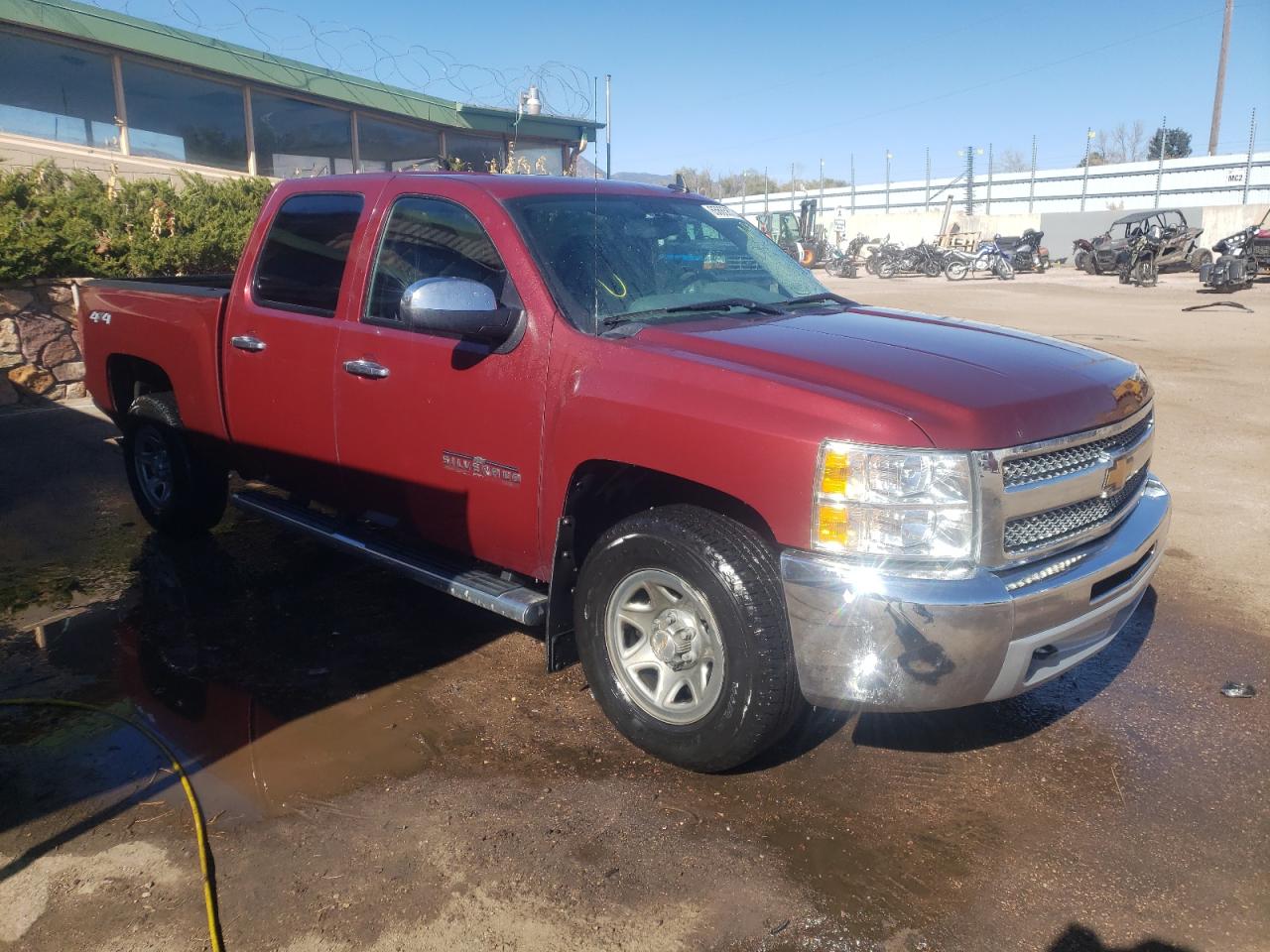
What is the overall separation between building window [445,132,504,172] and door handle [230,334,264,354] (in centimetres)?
1545

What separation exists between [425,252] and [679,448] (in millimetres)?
1671

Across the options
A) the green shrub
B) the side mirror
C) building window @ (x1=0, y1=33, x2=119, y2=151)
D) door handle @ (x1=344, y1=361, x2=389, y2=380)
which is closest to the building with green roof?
building window @ (x1=0, y1=33, x2=119, y2=151)

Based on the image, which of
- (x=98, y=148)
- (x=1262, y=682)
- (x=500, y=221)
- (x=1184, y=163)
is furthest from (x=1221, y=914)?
(x=1184, y=163)

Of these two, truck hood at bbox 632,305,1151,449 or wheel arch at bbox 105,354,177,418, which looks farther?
wheel arch at bbox 105,354,177,418

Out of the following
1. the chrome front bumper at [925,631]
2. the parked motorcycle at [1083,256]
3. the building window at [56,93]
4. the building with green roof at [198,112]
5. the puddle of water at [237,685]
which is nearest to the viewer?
the chrome front bumper at [925,631]

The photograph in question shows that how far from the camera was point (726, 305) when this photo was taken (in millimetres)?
3945

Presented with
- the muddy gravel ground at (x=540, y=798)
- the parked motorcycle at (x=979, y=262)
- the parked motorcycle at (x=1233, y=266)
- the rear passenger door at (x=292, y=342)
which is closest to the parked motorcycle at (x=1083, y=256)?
the parked motorcycle at (x=979, y=262)

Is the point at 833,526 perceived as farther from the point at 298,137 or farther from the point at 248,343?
the point at 298,137

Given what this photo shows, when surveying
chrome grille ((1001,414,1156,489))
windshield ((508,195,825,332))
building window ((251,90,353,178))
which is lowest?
chrome grille ((1001,414,1156,489))

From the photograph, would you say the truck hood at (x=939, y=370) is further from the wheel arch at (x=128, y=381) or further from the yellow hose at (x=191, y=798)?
the wheel arch at (x=128, y=381)

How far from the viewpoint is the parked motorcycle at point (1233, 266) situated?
21688 millimetres

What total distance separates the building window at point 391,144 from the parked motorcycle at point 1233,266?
1723 cm

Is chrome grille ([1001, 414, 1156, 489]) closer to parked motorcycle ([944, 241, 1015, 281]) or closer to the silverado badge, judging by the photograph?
the silverado badge

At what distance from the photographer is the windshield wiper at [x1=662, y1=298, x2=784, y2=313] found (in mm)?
3844
